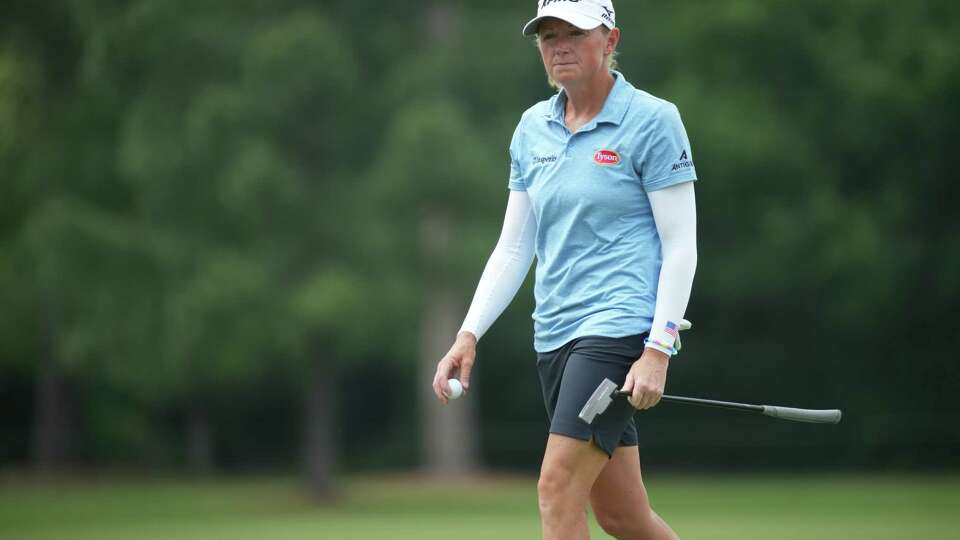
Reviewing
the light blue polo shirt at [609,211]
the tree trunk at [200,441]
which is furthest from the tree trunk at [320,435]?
the light blue polo shirt at [609,211]

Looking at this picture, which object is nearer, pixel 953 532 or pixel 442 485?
pixel 953 532

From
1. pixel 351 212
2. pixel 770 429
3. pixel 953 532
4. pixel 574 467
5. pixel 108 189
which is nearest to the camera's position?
pixel 574 467

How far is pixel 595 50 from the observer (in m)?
4.45

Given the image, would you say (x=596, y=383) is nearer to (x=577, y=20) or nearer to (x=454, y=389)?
(x=454, y=389)

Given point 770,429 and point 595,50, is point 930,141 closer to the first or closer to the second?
point 770,429

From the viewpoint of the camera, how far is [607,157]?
434 cm

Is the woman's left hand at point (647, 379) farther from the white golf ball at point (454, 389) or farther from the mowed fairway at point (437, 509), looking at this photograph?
the mowed fairway at point (437, 509)

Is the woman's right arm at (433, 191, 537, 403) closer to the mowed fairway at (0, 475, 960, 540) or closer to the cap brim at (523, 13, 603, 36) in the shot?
the cap brim at (523, 13, 603, 36)

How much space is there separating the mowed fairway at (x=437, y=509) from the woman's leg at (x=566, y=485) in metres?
7.63

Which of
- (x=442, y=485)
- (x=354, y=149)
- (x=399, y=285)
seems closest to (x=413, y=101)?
(x=354, y=149)

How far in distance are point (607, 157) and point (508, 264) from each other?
650mm

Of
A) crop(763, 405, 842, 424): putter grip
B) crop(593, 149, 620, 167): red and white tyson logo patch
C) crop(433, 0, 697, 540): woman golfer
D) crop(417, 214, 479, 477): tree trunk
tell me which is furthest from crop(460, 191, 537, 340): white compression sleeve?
crop(417, 214, 479, 477): tree trunk

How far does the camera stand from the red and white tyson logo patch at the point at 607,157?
4.34 metres

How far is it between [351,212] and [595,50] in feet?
47.8
